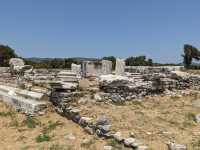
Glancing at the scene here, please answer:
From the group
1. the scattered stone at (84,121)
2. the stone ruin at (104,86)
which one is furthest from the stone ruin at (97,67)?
the scattered stone at (84,121)

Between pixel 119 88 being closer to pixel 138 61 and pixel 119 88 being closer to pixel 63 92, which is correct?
pixel 63 92

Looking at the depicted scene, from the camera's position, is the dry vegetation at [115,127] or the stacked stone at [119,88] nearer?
the dry vegetation at [115,127]

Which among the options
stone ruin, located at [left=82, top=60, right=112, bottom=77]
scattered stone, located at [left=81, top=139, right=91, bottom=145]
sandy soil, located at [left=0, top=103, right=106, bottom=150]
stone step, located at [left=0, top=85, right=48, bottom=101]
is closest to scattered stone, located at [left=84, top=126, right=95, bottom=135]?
sandy soil, located at [left=0, top=103, right=106, bottom=150]

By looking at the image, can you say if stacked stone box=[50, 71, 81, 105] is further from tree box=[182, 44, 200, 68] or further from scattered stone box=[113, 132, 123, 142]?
tree box=[182, 44, 200, 68]

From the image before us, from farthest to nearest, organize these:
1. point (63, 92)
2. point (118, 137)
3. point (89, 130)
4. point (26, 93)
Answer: point (26, 93) < point (63, 92) < point (89, 130) < point (118, 137)

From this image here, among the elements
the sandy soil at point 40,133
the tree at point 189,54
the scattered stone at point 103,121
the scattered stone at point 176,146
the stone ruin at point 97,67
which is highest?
the tree at point 189,54

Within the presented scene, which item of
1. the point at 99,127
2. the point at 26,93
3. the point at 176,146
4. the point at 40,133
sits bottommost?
the point at 40,133

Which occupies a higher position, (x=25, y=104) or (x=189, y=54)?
(x=189, y=54)

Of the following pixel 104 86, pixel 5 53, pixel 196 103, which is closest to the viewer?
pixel 104 86

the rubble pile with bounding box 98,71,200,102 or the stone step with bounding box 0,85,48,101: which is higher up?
the rubble pile with bounding box 98,71,200,102

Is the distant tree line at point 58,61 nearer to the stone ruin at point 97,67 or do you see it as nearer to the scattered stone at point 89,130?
the stone ruin at point 97,67

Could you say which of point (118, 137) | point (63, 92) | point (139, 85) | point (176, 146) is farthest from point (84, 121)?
point (139, 85)

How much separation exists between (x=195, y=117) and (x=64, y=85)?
463 centimetres

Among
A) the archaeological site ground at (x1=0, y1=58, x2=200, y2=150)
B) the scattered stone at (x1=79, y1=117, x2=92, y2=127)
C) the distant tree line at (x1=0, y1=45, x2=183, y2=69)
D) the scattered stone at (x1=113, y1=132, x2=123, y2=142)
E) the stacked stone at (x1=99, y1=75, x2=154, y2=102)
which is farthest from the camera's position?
the distant tree line at (x1=0, y1=45, x2=183, y2=69)
